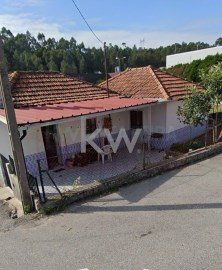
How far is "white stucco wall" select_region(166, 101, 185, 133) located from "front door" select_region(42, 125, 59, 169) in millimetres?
5878

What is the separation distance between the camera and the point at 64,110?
427 inches

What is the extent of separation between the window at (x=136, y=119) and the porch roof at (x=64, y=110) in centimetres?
153

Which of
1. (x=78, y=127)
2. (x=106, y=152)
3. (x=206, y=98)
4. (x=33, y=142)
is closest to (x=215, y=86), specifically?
(x=206, y=98)

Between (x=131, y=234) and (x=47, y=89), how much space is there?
9504 millimetres

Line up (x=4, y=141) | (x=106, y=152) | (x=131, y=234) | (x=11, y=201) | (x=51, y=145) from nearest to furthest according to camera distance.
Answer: (x=131, y=234)
(x=11, y=201)
(x=4, y=141)
(x=51, y=145)
(x=106, y=152)

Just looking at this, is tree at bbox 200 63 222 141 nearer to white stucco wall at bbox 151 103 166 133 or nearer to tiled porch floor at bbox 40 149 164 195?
white stucco wall at bbox 151 103 166 133

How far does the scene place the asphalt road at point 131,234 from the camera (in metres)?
5.43

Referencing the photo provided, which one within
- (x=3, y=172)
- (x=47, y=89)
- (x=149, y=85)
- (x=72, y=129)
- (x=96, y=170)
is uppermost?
(x=47, y=89)

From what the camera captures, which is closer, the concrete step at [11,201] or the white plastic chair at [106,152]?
the concrete step at [11,201]

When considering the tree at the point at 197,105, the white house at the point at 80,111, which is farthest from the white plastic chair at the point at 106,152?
the tree at the point at 197,105

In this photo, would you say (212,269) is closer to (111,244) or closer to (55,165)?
(111,244)

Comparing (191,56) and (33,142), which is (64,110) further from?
(191,56)

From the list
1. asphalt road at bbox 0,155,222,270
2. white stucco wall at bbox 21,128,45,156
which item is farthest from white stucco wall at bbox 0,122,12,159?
asphalt road at bbox 0,155,222,270

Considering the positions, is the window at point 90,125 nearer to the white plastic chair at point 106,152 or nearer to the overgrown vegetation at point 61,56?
the white plastic chair at point 106,152
